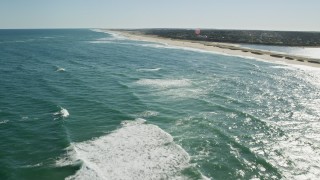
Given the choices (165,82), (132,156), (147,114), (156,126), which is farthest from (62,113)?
(165,82)

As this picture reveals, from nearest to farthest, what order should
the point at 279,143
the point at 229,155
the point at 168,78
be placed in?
the point at 229,155 < the point at 279,143 < the point at 168,78

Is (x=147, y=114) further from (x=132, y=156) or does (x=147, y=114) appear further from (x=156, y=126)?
(x=132, y=156)

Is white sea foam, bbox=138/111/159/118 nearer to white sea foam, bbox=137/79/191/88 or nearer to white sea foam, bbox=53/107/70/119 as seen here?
white sea foam, bbox=53/107/70/119

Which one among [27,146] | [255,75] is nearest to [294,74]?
[255,75]

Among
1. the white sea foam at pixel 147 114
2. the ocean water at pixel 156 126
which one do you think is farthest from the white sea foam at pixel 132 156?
the white sea foam at pixel 147 114

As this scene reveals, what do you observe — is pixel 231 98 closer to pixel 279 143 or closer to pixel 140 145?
pixel 279 143

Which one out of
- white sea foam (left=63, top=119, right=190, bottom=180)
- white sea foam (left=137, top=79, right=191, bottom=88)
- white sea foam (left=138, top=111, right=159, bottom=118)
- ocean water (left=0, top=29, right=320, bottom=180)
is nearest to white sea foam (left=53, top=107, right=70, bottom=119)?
ocean water (left=0, top=29, right=320, bottom=180)

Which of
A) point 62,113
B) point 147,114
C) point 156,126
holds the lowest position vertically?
point 156,126
